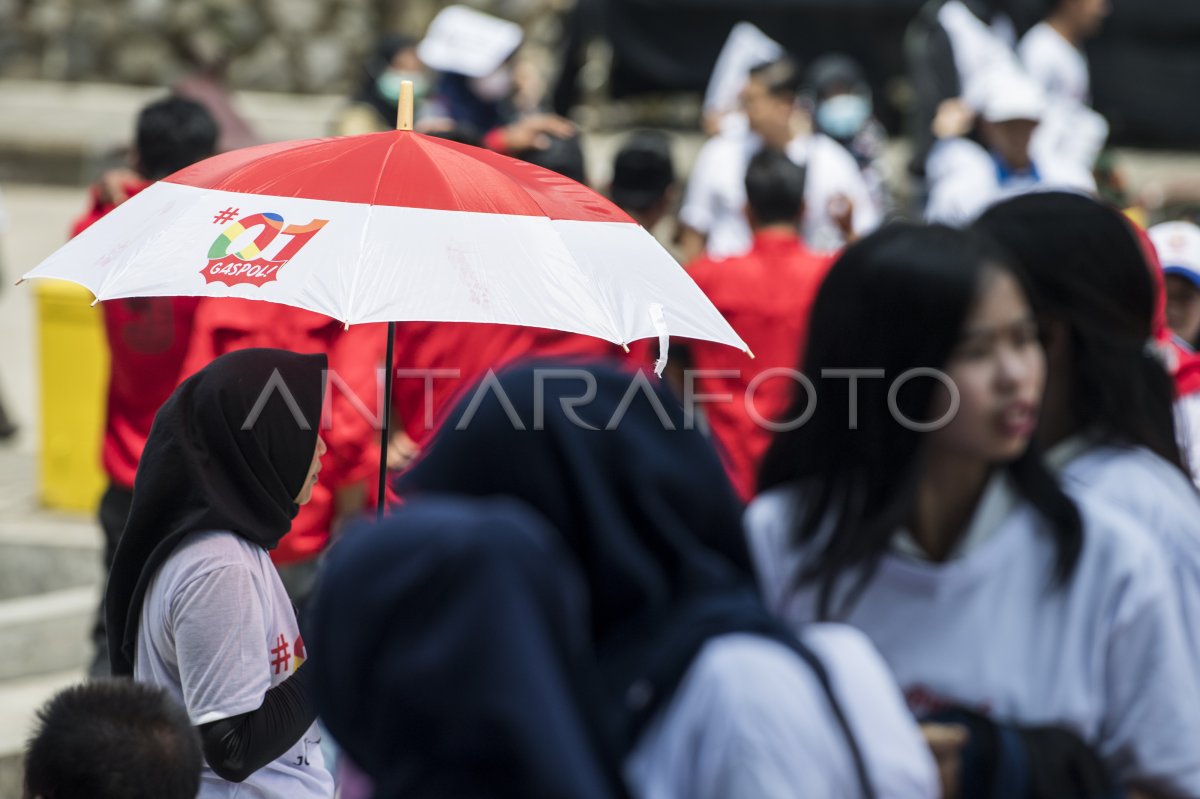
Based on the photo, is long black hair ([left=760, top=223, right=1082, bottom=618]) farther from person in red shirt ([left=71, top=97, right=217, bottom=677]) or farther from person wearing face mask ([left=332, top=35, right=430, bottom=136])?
person wearing face mask ([left=332, top=35, right=430, bottom=136])

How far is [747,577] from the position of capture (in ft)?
6.44

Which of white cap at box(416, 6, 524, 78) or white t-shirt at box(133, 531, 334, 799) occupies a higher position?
white cap at box(416, 6, 524, 78)

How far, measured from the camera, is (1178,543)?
2502mm

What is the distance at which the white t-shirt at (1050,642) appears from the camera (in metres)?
2.25

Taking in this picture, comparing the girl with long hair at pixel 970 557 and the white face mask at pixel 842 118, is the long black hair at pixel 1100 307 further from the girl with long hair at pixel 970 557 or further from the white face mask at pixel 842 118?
the white face mask at pixel 842 118

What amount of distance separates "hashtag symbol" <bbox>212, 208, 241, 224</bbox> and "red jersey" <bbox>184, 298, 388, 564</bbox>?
1.13 m

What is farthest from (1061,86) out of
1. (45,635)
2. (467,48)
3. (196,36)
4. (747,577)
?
(196,36)

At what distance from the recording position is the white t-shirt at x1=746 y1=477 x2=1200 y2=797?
7.39 feet

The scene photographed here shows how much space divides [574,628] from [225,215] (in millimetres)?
1946

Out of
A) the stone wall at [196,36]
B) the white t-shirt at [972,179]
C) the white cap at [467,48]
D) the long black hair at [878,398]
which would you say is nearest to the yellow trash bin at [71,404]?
the white cap at [467,48]

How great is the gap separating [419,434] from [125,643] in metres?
1.57

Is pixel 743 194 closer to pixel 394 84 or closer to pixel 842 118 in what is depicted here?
pixel 394 84

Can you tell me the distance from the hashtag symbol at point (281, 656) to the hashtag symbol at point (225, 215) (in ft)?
2.77

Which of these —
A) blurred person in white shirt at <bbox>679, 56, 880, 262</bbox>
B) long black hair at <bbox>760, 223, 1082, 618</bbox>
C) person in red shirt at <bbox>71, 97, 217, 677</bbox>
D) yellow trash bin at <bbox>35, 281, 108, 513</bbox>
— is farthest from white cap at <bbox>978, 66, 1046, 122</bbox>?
long black hair at <bbox>760, 223, 1082, 618</bbox>
